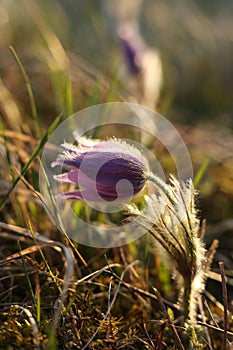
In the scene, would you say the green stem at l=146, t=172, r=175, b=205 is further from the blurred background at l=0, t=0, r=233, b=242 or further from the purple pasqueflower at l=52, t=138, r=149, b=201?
the blurred background at l=0, t=0, r=233, b=242

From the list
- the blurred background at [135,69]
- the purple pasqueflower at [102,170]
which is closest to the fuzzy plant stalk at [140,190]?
the purple pasqueflower at [102,170]

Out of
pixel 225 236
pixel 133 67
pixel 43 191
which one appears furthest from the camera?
pixel 133 67

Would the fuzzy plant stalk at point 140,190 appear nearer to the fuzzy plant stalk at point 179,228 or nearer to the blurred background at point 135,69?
the fuzzy plant stalk at point 179,228

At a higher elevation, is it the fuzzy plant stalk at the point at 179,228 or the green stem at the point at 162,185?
the green stem at the point at 162,185

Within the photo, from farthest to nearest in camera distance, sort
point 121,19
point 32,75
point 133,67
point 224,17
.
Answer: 1. point 224,17
2. point 121,19
3. point 32,75
4. point 133,67

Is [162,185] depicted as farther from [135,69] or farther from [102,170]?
[135,69]

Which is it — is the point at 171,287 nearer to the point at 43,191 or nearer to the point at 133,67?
the point at 43,191

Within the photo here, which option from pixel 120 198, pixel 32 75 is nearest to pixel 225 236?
pixel 120 198
